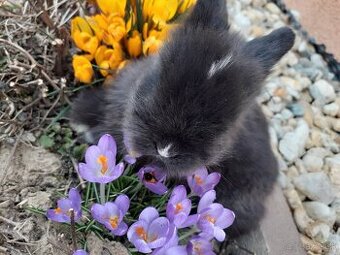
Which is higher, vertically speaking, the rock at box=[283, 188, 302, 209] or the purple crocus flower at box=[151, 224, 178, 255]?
the purple crocus flower at box=[151, 224, 178, 255]

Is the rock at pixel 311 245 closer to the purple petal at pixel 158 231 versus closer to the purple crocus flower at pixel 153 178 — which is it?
the purple crocus flower at pixel 153 178

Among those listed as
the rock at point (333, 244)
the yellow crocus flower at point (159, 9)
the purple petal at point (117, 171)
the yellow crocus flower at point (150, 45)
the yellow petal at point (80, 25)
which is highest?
the yellow crocus flower at point (159, 9)

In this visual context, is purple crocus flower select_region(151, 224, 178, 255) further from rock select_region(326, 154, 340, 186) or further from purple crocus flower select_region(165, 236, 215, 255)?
rock select_region(326, 154, 340, 186)

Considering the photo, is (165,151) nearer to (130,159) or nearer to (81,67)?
(130,159)

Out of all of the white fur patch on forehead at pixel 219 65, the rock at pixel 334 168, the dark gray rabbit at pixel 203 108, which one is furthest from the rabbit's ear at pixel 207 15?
the rock at pixel 334 168

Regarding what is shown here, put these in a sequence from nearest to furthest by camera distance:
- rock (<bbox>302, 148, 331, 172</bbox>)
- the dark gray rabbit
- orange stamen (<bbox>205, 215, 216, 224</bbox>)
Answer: the dark gray rabbit → orange stamen (<bbox>205, 215, 216, 224</bbox>) → rock (<bbox>302, 148, 331, 172</bbox>)

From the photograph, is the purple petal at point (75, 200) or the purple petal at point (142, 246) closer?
the purple petal at point (142, 246)

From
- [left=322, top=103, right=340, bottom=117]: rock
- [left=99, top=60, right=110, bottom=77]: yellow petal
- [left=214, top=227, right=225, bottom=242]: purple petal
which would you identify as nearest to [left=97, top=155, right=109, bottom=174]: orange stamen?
[left=214, top=227, right=225, bottom=242]: purple petal

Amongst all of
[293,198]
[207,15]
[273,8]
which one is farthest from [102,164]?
[273,8]
